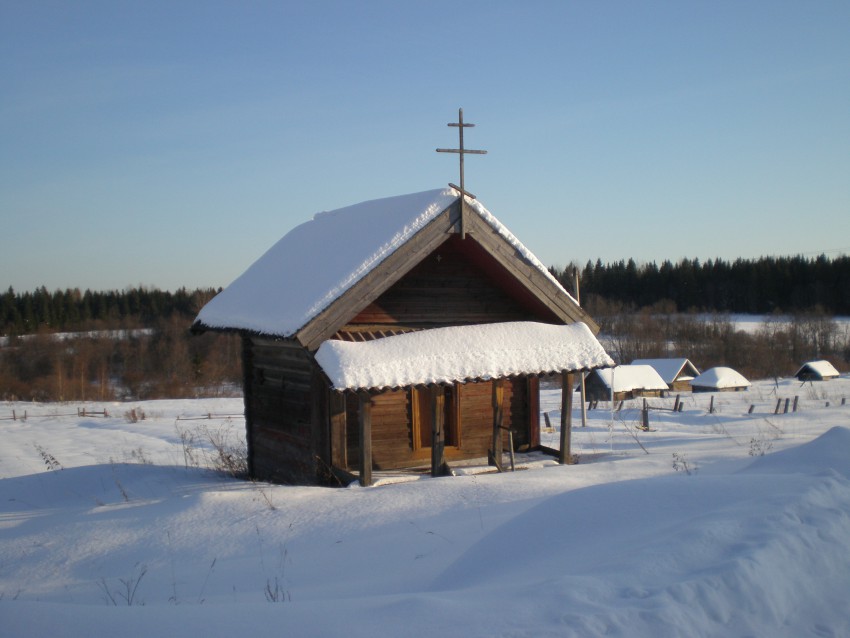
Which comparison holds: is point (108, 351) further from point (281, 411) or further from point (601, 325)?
point (281, 411)

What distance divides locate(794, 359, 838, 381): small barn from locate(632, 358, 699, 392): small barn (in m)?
9.08

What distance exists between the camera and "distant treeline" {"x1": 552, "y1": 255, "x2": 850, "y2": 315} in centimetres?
9519

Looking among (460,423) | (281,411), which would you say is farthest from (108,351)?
(460,423)

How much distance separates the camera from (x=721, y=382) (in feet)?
190

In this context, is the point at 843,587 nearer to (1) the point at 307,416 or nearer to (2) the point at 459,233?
(2) the point at 459,233

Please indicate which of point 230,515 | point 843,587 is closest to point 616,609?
point 843,587

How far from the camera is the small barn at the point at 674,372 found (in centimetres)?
6269

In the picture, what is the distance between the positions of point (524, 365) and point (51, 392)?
177 feet

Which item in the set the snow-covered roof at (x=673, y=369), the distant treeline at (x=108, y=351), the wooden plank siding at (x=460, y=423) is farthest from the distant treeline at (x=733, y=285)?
the wooden plank siding at (x=460, y=423)

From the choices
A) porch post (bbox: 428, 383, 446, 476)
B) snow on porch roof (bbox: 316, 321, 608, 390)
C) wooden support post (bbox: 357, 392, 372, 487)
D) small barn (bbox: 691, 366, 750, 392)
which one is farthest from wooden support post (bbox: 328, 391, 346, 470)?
small barn (bbox: 691, 366, 750, 392)

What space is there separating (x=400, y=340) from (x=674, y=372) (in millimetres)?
Answer: 57354

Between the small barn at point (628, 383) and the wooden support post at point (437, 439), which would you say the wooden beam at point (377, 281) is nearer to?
the wooden support post at point (437, 439)

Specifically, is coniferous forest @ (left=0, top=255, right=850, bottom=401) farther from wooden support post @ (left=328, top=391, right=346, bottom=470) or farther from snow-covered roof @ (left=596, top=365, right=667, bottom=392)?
wooden support post @ (left=328, top=391, right=346, bottom=470)

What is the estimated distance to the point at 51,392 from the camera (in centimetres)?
5453
